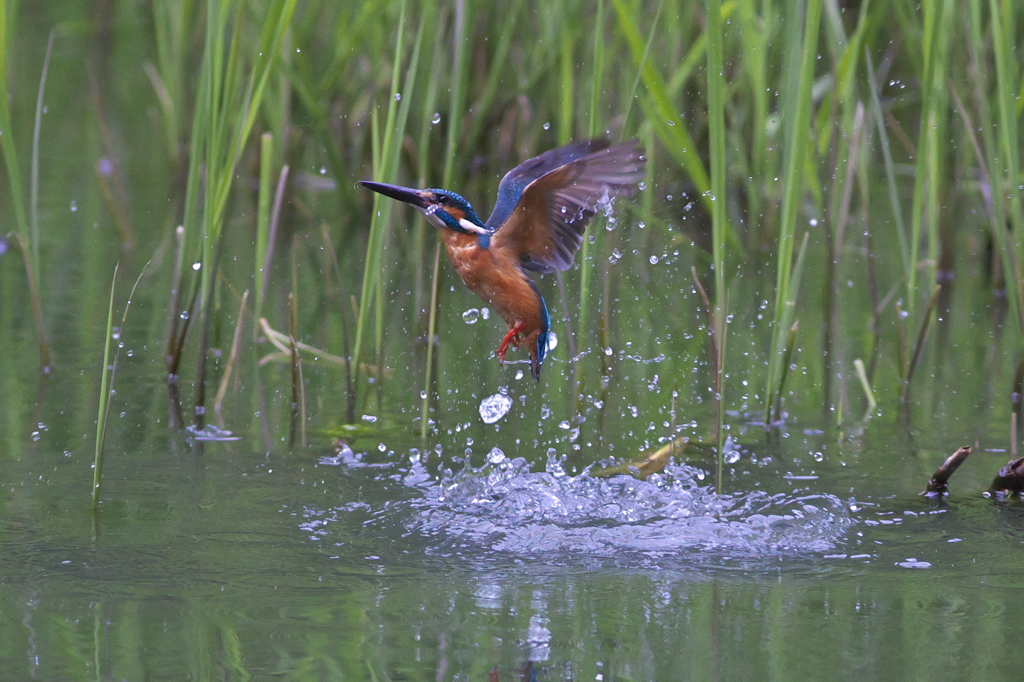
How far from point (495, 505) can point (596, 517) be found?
22cm

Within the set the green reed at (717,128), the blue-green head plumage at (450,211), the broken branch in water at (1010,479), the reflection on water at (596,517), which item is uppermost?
the green reed at (717,128)

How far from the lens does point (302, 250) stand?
16.1 feet

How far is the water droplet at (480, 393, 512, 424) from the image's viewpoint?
10.8 feet

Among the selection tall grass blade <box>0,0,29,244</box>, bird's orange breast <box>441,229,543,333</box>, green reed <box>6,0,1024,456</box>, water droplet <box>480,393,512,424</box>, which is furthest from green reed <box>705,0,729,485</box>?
tall grass blade <box>0,0,29,244</box>

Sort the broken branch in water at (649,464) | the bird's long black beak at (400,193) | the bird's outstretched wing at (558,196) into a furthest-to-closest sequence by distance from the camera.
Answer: the broken branch in water at (649,464) < the bird's long black beak at (400,193) < the bird's outstretched wing at (558,196)

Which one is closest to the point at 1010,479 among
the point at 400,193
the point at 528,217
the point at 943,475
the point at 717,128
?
the point at 943,475

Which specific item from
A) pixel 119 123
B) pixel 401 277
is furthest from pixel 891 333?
pixel 119 123

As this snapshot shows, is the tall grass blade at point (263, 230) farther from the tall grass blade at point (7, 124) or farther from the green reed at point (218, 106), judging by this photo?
the tall grass blade at point (7, 124)

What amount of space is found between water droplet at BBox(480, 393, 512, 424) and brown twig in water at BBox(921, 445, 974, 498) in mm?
1048

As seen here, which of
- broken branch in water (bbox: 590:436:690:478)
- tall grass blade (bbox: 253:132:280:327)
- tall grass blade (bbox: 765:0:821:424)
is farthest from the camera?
tall grass blade (bbox: 253:132:280:327)

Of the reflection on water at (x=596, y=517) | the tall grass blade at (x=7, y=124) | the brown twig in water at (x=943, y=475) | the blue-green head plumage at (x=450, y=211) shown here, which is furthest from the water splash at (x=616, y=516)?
the tall grass blade at (x=7, y=124)

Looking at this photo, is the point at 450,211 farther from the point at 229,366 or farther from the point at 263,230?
the point at 229,366

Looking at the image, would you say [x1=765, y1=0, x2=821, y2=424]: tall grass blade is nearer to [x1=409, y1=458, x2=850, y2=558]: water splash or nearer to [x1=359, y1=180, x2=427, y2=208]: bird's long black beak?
[x1=409, y1=458, x2=850, y2=558]: water splash

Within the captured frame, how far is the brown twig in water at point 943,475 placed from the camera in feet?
8.83
